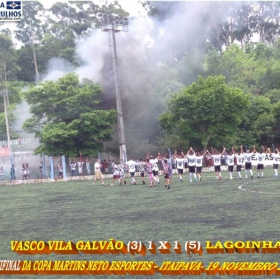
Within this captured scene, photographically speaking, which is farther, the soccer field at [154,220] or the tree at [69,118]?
the tree at [69,118]

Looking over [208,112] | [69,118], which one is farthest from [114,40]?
[208,112]

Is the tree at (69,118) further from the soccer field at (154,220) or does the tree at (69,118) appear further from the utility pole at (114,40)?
the soccer field at (154,220)

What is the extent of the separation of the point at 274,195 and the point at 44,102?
3080 cm

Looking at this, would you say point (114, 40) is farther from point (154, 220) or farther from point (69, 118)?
point (154, 220)

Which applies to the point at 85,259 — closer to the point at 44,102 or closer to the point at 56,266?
the point at 56,266

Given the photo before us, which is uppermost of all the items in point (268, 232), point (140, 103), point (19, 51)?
point (19, 51)

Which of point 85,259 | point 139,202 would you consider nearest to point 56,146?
point 139,202

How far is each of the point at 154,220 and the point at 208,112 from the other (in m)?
30.7

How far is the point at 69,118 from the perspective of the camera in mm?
47812

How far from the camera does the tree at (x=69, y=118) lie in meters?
45.8

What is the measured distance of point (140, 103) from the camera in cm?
5266

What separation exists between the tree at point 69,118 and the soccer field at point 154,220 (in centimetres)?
2139

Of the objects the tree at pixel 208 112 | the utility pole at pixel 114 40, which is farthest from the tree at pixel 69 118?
the tree at pixel 208 112

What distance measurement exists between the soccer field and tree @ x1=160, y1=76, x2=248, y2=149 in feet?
69.8
